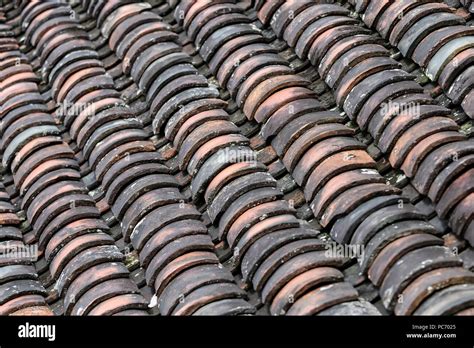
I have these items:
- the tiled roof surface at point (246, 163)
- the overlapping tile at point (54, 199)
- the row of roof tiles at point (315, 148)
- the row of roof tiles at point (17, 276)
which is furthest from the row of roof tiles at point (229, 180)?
the row of roof tiles at point (17, 276)

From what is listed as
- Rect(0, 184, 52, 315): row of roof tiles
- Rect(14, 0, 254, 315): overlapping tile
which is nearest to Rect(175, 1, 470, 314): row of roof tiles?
Rect(14, 0, 254, 315): overlapping tile

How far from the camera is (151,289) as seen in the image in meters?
6.71

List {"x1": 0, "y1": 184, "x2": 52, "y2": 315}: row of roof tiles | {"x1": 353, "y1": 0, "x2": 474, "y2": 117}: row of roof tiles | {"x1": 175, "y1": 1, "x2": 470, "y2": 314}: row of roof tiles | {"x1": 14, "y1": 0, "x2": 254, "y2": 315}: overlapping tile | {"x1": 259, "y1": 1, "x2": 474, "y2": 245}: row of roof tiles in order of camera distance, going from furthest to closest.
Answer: {"x1": 0, "y1": 184, "x2": 52, "y2": 315}: row of roof tiles < {"x1": 353, "y1": 0, "x2": 474, "y2": 117}: row of roof tiles < {"x1": 14, "y1": 0, "x2": 254, "y2": 315}: overlapping tile < {"x1": 259, "y1": 1, "x2": 474, "y2": 245}: row of roof tiles < {"x1": 175, "y1": 1, "x2": 470, "y2": 314}: row of roof tiles

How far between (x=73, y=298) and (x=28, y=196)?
4.19ft

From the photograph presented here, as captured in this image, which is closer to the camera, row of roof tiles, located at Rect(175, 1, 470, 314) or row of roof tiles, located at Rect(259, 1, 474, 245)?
row of roof tiles, located at Rect(175, 1, 470, 314)

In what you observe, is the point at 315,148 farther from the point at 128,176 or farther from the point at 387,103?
the point at 128,176

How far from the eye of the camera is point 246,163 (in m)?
7.02

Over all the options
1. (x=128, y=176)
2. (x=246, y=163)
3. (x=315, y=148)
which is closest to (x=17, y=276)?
(x=128, y=176)

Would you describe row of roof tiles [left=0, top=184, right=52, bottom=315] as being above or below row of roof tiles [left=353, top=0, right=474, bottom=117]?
below

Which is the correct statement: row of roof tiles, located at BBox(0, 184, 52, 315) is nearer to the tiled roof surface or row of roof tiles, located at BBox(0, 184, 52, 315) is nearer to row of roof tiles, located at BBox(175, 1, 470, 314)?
the tiled roof surface

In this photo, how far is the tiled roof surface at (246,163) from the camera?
6.08 metres

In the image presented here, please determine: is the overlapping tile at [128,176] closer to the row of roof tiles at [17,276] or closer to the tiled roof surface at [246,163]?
the tiled roof surface at [246,163]

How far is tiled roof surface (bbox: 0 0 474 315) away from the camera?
608 centimetres
